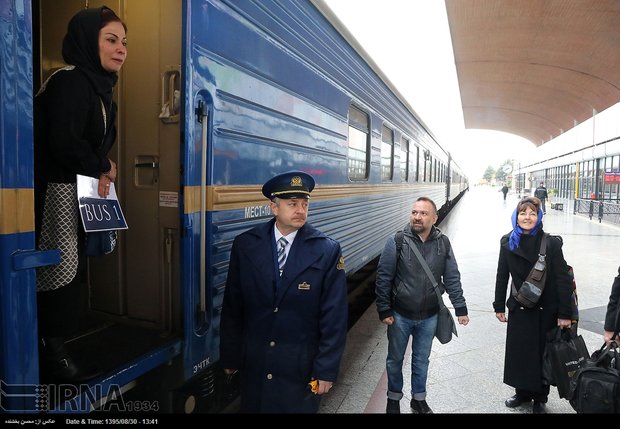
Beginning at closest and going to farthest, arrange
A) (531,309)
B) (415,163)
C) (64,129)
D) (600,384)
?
(64,129) < (600,384) < (531,309) < (415,163)

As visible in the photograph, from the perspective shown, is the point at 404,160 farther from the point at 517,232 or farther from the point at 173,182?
the point at 173,182

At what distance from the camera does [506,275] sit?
367cm

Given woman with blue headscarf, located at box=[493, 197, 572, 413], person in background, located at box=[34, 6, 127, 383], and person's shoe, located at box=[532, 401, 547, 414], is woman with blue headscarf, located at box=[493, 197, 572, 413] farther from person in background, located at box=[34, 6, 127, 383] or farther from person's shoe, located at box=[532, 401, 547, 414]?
person in background, located at box=[34, 6, 127, 383]

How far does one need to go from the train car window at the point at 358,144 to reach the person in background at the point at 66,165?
332cm

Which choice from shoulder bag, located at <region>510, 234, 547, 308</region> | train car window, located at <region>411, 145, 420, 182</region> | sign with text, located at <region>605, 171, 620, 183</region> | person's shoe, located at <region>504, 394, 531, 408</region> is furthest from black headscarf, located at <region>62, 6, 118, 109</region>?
sign with text, located at <region>605, 171, 620, 183</region>

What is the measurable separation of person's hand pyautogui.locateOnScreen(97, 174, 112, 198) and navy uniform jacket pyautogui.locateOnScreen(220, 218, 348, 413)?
67cm

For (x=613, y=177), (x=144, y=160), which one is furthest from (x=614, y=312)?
(x=613, y=177)

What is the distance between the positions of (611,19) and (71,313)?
19087 millimetres

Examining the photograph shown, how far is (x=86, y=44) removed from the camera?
2062mm

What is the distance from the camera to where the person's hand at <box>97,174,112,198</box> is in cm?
211

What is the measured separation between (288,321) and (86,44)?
1.57 m

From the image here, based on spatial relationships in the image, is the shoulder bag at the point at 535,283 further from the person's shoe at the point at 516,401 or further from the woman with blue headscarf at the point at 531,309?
the person's shoe at the point at 516,401

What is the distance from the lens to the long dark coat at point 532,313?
335 centimetres

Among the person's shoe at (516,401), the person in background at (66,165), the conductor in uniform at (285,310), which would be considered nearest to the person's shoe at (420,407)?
the person's shoe at (516,401)
